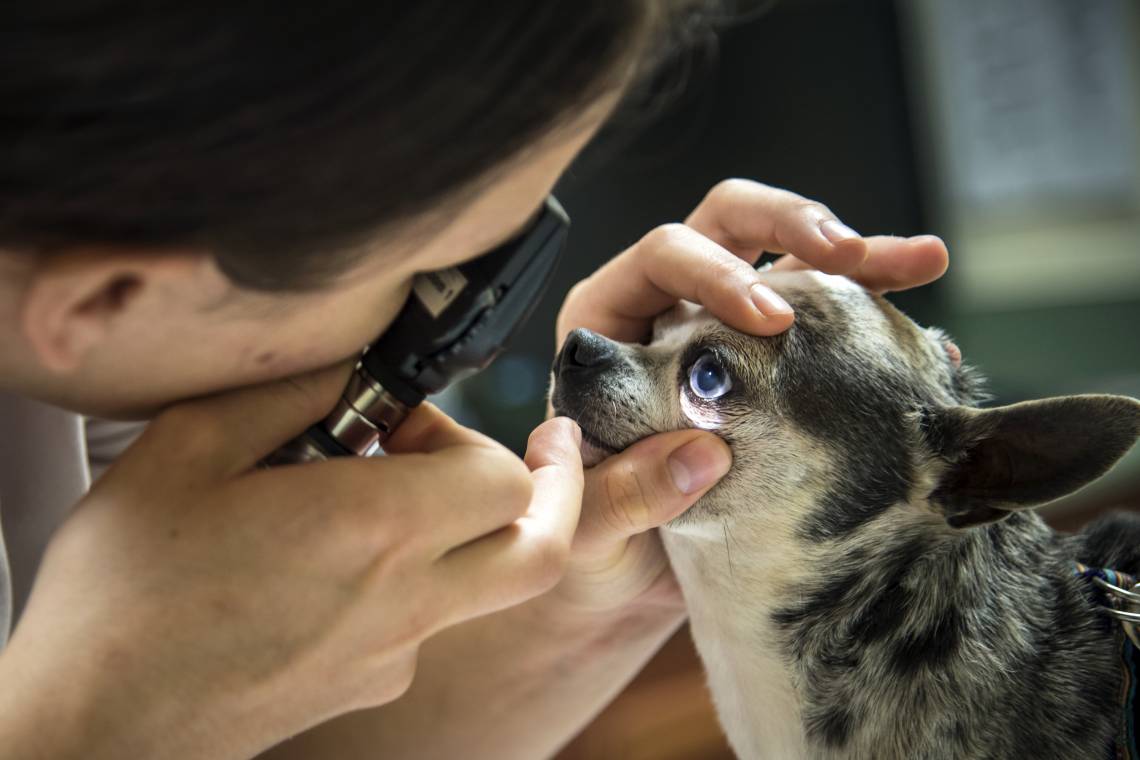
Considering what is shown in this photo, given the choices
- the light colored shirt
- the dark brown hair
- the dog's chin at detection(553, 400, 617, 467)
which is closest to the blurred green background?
the dog's chin at detection(553, 400, 617, 467)

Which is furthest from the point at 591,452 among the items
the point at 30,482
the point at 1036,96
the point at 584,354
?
the point at 1036,96

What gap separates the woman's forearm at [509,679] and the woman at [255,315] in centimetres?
42

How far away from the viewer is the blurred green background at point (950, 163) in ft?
9.00

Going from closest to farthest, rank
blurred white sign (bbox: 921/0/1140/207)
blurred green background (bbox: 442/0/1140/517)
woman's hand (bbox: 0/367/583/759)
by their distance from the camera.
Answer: woman's hand (bbox: 0/367/583/759) < blurred green background (bbox: 442/0/1140/517) < blurred white sign (bbox: 921/0/1140/207)

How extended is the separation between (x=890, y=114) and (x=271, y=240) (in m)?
2.72

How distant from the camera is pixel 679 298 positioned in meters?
1.18

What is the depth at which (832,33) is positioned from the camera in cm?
287

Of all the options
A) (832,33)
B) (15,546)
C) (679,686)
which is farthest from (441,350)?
(832,33)

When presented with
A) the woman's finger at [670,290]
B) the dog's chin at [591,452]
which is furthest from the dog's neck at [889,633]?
the woman's finger at [670,290]

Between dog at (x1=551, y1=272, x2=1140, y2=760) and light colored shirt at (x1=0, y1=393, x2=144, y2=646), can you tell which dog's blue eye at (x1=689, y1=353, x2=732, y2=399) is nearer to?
dog at (x1=551, y1=272, x2=1140, y2=760)

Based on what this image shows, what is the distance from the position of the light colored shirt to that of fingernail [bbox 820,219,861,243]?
2.62 feet

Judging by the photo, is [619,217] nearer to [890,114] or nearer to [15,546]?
[890,114]

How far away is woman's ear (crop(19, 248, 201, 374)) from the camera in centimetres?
59

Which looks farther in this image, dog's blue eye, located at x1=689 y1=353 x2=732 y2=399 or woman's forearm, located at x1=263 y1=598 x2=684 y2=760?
woman's forearm, located at x1=263 y1=598 x2=684 y2=760
